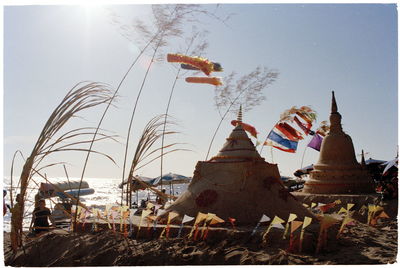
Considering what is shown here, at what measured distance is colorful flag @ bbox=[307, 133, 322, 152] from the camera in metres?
17.6

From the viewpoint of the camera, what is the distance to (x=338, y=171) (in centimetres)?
1202

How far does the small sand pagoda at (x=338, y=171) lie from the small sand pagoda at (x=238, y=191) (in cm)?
538

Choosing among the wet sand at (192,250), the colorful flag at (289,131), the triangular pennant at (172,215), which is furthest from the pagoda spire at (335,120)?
the triangular pennant at (172,215)

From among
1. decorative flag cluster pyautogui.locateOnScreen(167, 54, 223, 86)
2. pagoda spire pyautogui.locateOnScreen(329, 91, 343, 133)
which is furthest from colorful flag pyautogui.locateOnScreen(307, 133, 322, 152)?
decorative flag cluster pyautogui.locateOnScreen(167, 54, 223, 86)

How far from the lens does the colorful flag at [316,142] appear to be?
57.9 feet

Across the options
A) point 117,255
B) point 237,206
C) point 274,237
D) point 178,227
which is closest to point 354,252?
point 274,237

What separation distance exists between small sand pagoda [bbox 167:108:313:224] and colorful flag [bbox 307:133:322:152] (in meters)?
11.3

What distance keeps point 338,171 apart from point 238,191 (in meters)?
6.76

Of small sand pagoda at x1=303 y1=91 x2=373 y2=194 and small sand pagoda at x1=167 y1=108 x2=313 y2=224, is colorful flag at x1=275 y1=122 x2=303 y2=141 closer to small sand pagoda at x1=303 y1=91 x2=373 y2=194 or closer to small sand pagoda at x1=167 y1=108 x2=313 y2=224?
small sand pagoda at x1=303 y1=91 x2=373 y2=194

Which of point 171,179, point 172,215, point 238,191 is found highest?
point 238,191

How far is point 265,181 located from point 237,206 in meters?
0.84

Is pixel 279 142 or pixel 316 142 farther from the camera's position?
pixel 316 142

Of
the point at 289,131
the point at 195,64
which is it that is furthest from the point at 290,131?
the point at 195,64

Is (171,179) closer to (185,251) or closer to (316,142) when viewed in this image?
(316,142)
